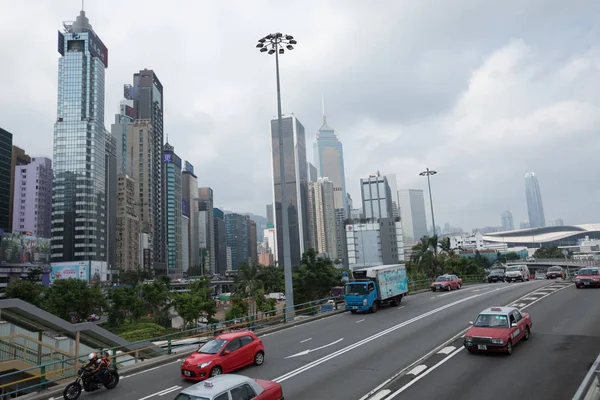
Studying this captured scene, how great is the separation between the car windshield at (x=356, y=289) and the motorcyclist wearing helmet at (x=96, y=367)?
1848cm

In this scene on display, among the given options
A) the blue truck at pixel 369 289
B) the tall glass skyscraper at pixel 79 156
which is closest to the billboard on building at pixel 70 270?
the tall glass skyscraper at pixel 79 156

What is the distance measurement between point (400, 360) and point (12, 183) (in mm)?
214792

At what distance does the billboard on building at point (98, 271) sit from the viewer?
14188cm

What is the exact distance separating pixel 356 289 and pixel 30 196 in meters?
194

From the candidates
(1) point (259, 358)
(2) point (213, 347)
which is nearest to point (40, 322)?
(2) point (213, 347)

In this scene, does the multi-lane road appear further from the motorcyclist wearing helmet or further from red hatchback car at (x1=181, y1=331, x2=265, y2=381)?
the motorcyclist wearing helmet

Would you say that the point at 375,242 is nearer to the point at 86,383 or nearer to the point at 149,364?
the point at 149,364

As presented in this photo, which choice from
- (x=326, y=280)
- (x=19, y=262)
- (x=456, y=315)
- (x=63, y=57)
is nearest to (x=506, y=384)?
(x=456, y=315)

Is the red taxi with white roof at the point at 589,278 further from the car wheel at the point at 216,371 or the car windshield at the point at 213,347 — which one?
the car wheel at the point at 216,371

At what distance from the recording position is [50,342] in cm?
2462

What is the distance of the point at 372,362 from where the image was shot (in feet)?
52.4

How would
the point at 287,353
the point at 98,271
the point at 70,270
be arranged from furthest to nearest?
the point at 98,271
the point at 70,270
the point at 287,353

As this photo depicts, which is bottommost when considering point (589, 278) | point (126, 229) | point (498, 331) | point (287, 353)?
point (287, 353)

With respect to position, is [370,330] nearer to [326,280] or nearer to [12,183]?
[326,280]
